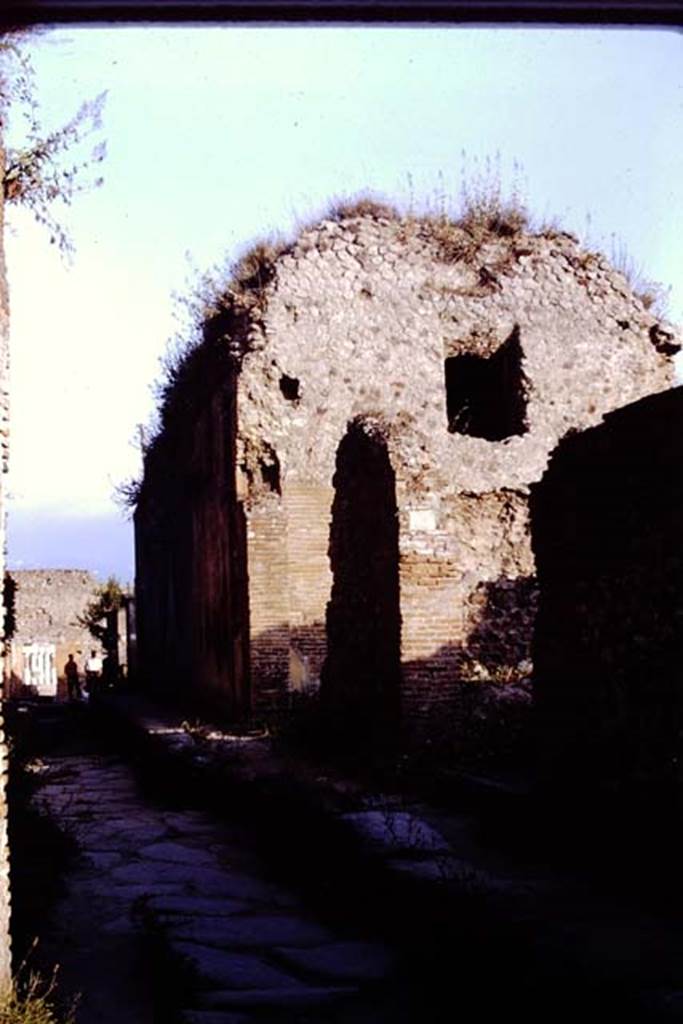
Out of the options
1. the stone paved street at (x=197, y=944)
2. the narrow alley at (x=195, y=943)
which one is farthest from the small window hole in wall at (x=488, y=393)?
the stone paved street at (x=197, y=944)

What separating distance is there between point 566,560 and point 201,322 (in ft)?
29.9

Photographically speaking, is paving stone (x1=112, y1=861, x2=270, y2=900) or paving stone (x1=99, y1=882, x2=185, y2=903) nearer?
paving stone (x1=99, y1=882, x2=185, y2=903)

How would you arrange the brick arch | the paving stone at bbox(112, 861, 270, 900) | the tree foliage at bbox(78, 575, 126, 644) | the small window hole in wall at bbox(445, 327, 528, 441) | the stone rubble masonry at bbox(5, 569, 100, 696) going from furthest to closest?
the stone rubble masonry at bbox(5, 569, 100, 696), the tree foliage at bbox(78, 575, 126, 644), the small window hole in wall at bbox(445, 327, 528, 441), the brick arch, the paving stone at bbox(112, 861, 270, 900)

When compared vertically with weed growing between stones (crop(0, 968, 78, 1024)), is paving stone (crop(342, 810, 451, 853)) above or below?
above

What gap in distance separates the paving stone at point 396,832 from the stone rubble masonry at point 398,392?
5.36 metres

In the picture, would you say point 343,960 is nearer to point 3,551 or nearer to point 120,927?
point 120,927

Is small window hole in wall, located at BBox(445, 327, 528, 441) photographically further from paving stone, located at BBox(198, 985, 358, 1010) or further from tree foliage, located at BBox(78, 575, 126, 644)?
tree foliage, located at BBox(78, 575, 126, 644)

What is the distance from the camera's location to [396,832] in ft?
19.8

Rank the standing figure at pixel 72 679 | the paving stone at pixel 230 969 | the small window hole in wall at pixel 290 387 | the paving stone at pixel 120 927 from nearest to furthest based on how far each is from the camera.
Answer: the paving stone at pixel 230 969
the paving stone at pixel 120 927
the small window hole in wall at pixel 290 387
the standing figure at pixel 72 679

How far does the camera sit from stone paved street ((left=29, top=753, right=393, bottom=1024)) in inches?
171

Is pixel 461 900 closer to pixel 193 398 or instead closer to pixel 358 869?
pixel 358 869

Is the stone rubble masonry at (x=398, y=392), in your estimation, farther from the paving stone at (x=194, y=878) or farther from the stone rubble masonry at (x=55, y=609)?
the stone rubble masonry at (x=55, y=609)

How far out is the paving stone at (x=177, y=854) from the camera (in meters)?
7.17

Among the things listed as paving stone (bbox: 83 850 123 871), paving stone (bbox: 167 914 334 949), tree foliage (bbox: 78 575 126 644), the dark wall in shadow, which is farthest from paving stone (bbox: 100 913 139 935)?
tree foliage (bbox: 78 575 126 644)
